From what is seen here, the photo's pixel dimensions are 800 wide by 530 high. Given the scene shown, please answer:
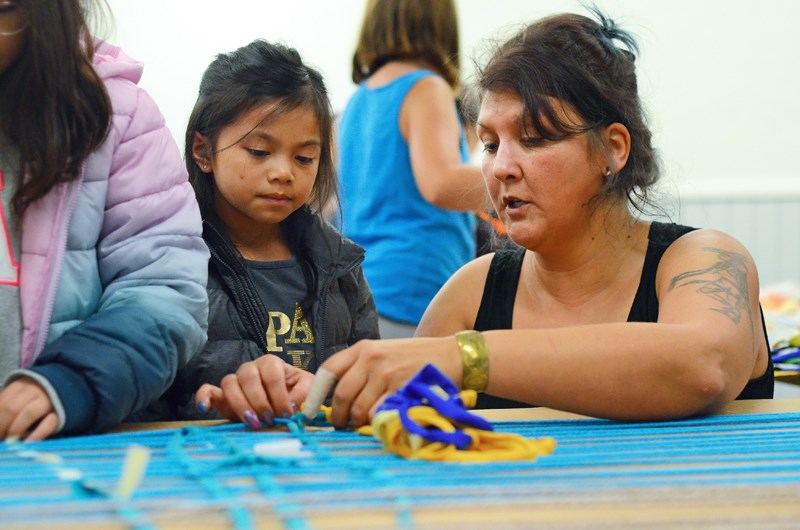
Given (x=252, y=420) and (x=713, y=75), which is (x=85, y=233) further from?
(x=713, y=75)

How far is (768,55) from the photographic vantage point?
17.5ft

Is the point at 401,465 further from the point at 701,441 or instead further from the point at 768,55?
the point at 768,55

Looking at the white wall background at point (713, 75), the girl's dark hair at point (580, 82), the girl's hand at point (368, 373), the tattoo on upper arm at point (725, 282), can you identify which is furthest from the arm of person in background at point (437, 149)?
the white wall background at point (713, 75)

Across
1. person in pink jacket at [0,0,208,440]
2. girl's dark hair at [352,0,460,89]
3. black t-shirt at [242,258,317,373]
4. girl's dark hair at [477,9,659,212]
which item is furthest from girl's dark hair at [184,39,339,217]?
girl's dark hair at [352,0,460,89]

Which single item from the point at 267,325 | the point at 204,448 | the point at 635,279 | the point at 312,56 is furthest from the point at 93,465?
the point at 312,56

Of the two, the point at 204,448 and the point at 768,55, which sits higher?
the point at 768,55

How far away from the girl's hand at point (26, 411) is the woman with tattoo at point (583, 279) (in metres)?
0.29

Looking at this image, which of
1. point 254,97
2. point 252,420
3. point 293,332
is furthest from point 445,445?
point 254,97

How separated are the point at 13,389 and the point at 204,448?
0.19 metres

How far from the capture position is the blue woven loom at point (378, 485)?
24.7 inches

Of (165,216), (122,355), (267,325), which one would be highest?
(165,216)

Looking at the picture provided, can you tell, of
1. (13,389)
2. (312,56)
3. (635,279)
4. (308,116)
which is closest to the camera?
(13,389)

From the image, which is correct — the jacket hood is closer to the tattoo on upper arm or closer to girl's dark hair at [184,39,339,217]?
girl's dark hair at [184,39,339,217]

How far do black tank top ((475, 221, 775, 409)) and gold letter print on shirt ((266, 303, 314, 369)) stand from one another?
0.29m
